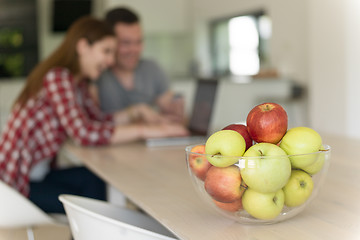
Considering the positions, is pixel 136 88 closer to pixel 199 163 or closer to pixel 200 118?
pixel 200 118

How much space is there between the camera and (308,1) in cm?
411

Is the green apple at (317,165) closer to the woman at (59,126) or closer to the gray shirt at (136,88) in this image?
the woman at (59,126)

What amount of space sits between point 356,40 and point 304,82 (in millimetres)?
893

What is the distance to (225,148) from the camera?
2.93 feet

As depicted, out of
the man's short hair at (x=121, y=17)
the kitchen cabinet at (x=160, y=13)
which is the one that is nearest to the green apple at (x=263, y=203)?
the man's short hair at (x=121, y=17)

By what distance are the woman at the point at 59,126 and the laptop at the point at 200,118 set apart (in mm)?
46

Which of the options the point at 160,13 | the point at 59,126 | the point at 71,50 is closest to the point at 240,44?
the point at 160,13

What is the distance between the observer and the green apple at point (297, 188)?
890 mm

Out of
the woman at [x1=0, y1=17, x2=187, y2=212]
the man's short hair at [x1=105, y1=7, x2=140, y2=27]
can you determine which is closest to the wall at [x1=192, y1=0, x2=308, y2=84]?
the man's short hair at [x1=105, y1=7, x2=140, y2=27]

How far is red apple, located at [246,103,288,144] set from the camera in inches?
36.4

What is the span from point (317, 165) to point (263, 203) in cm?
14

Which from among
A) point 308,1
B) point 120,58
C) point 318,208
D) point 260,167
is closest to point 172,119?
point 120,58

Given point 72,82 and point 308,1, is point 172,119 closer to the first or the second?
point 72,82

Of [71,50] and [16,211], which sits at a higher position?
[71,50]
